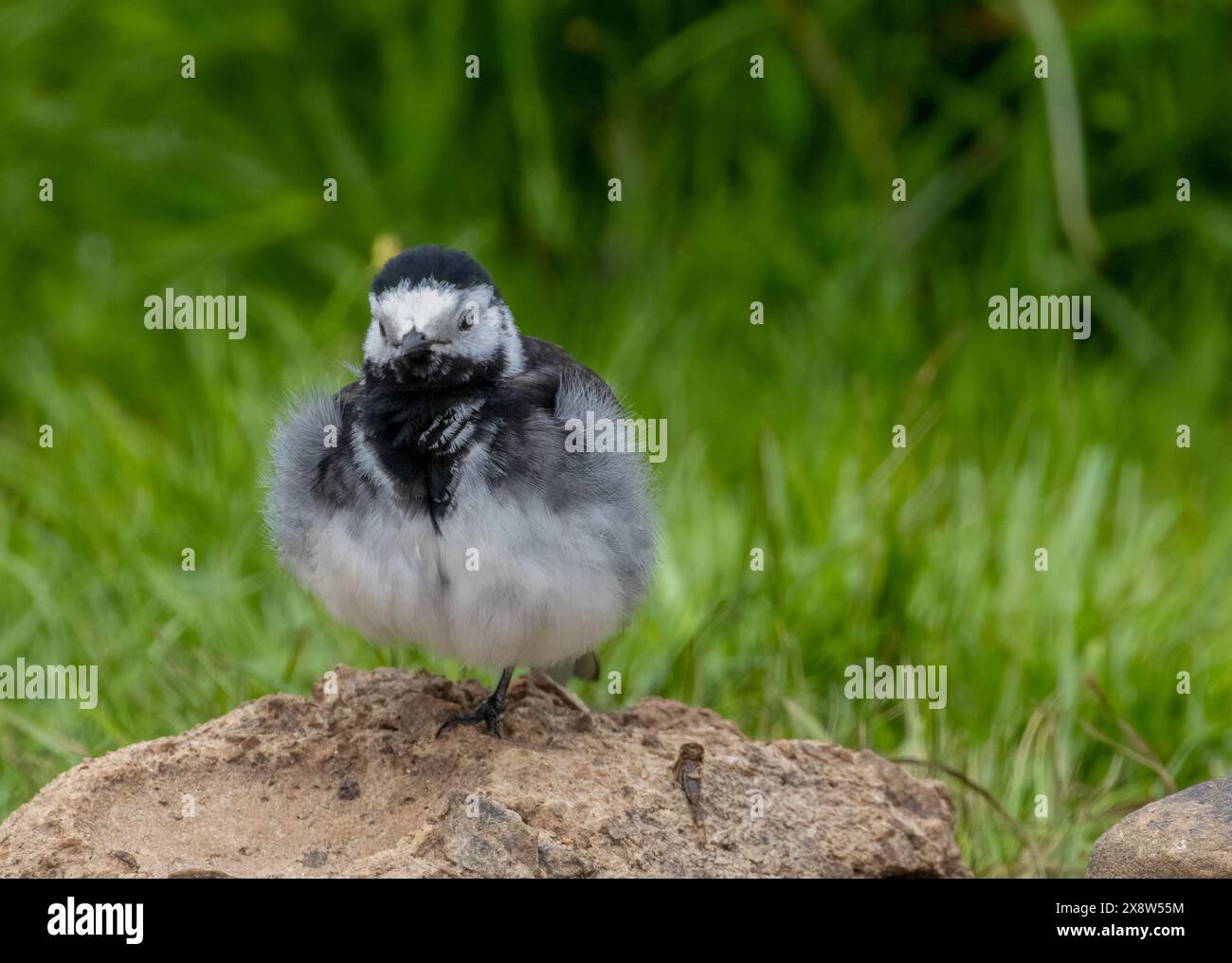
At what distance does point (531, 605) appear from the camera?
3895 mm

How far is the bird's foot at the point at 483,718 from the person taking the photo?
158 inches

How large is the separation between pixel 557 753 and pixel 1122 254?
481 centimetres

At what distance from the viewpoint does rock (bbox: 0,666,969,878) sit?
3.47 m

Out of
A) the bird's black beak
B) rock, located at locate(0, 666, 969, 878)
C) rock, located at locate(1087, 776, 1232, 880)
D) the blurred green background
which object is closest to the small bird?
the bird's black beak

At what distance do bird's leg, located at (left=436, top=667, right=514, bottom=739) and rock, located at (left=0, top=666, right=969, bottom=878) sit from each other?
4cm

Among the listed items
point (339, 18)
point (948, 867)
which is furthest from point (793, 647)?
point (339, 18)

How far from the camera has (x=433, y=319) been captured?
3885mm

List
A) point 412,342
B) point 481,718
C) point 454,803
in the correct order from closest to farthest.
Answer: point 454,803 < point 412,342 < point 481,718

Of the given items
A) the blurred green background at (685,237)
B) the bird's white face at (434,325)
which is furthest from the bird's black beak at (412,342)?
the blurred green background at (685,237)

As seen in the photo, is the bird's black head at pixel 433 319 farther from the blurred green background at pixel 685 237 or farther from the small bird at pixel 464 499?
the blurred green background at pixel 685 237

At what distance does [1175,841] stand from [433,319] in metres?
1.94

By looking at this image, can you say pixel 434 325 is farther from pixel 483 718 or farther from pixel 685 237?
pixel 685 237

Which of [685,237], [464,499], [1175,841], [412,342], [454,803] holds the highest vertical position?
[685,237]

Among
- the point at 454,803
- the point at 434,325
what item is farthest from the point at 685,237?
the point at 454,803
